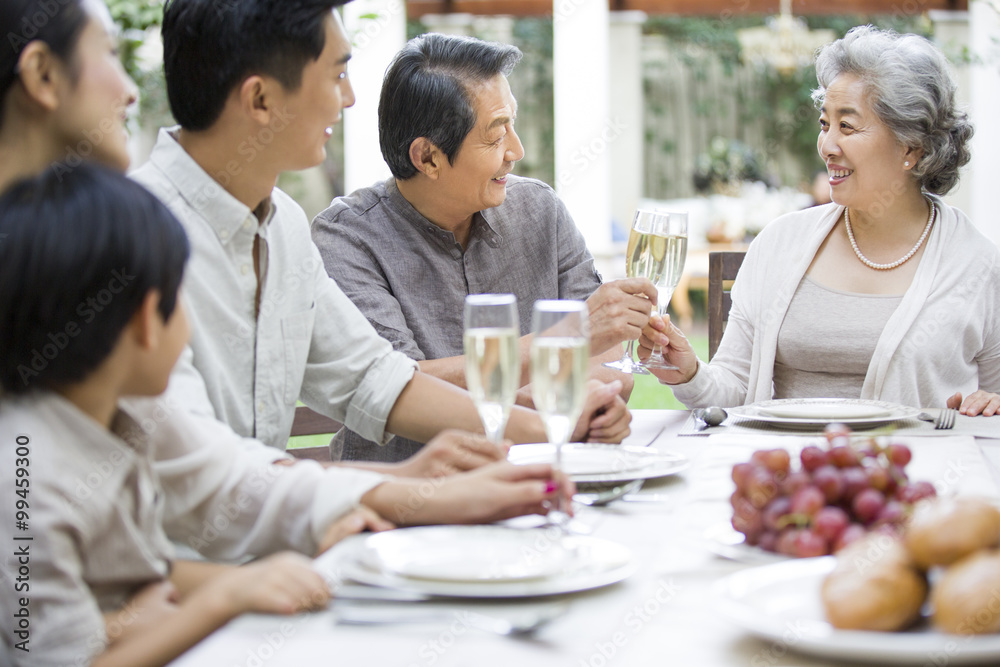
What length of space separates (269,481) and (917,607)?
0.72m

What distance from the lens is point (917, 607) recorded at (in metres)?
0.73

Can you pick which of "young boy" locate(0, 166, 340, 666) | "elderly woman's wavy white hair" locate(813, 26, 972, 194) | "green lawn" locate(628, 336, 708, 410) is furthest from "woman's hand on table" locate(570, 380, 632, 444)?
"green lawn" locate(628, 336, 708, 410)

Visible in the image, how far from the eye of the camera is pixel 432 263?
2.34 meters

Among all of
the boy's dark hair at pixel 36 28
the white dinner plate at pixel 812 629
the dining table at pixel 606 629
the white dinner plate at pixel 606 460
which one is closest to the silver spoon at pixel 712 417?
the white dinner plate at pixel 606 460

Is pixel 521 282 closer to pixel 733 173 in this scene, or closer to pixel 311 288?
pixel 311 288

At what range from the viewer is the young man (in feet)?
4.99

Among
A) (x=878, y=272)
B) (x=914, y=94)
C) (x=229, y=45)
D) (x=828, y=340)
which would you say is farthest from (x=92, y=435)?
(x=914, y=94)

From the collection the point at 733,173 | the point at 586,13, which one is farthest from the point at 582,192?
the point at 733,173

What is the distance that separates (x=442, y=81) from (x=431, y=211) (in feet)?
0.98

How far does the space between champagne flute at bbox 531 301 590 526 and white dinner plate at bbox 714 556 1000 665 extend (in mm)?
271

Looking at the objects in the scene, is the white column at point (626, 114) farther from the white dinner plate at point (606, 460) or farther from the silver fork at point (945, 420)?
the white dinner plate at point (606, 460)

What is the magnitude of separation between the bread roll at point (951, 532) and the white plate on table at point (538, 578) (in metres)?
0.26

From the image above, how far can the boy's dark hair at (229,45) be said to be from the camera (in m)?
1.51

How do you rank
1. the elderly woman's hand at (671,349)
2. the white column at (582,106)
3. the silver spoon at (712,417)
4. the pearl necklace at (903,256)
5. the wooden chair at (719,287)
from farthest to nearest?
the white column at (582,106)
the wooden chair at (719,287)
the pearl necklace at (903,256)
the elderly woman's hand at (671,349)
the silver spoon at (712,417)
